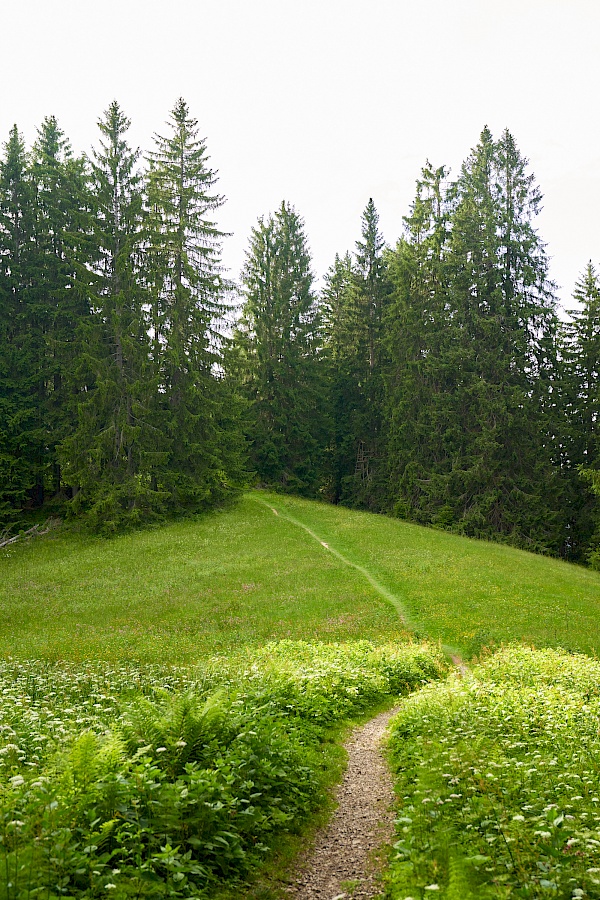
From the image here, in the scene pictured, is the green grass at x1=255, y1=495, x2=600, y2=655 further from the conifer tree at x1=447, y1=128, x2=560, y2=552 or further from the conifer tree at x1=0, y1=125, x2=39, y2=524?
the conifer tree at x1=0, y1=125, x2=39, y2=524

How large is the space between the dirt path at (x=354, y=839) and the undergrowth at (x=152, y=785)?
36 cm

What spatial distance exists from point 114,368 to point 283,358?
726 inches

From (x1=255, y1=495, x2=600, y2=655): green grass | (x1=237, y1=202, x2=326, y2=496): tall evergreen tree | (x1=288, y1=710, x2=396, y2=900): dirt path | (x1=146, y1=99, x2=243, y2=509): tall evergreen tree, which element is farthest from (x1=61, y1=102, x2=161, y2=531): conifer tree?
(x1=288, y1=710, x2=396, y2=900): dirt path

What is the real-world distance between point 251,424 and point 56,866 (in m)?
43.5

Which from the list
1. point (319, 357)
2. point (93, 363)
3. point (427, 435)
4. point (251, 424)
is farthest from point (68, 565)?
point (319, 357)

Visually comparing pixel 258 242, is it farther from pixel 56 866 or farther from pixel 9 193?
pixel 56 866

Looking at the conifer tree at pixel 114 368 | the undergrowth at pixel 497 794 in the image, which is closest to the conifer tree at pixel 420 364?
the conifer tree at pixel 114 368

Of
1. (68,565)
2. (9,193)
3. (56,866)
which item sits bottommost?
(68,565)

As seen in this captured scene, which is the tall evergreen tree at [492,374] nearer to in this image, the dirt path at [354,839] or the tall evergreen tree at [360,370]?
the tall evergreen tree at [360,370]

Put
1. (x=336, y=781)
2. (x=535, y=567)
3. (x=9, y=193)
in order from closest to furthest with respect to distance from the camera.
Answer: (x=336, y=781)
(x=535, y=567)
(x=9, y=193)

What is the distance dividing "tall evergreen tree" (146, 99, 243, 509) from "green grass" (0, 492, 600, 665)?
15.0 feet

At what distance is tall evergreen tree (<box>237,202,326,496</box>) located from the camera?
50000 mm

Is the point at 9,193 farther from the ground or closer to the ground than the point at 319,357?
farther from the ground

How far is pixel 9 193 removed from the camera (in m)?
39.7
